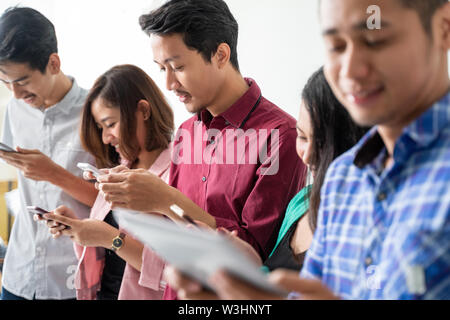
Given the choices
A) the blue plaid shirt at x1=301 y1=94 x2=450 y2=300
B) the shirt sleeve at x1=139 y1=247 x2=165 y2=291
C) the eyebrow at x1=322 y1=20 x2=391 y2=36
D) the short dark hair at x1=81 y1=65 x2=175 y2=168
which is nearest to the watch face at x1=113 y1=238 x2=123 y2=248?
the shirt sleeve at x1=139 y1=247 x2=165 y2=291

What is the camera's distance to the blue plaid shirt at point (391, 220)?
0.71 meters

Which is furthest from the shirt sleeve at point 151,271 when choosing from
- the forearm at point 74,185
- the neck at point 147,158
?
the forearm at point 74,185

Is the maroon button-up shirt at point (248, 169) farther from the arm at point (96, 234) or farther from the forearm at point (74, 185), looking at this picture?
the forearm at point (74, 185)

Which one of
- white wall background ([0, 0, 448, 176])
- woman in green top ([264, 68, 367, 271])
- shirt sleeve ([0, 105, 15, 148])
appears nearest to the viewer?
woman in green top ([264, 68, 367, 271])

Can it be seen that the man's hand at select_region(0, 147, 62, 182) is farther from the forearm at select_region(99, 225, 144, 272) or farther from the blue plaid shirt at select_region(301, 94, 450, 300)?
the blue plaid shirt at select_region(301, 94, 450, 300)

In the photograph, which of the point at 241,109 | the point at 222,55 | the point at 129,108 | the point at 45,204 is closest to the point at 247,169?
the point at 241,109

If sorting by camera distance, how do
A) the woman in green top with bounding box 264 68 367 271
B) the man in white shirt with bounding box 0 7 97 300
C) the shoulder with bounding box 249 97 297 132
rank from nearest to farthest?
the woman in green top with bounding box 264 68 367 271
the shoulder with bounding box 249 97 297 132
the man in white shirt with bounding box 0 7 97 300

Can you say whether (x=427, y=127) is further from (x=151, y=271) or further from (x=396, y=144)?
(x=151, y=271)

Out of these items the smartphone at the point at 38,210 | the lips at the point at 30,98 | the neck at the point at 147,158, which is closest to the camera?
the smartphone at the point at 38,210

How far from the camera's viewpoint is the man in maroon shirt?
1.52 meters

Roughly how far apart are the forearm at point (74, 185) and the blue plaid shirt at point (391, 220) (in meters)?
1.33

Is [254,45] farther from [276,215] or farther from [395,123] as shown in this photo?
[395,123]

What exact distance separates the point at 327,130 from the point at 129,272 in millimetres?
893

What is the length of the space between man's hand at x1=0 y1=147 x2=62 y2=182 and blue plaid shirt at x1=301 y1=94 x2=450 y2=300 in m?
1.38
